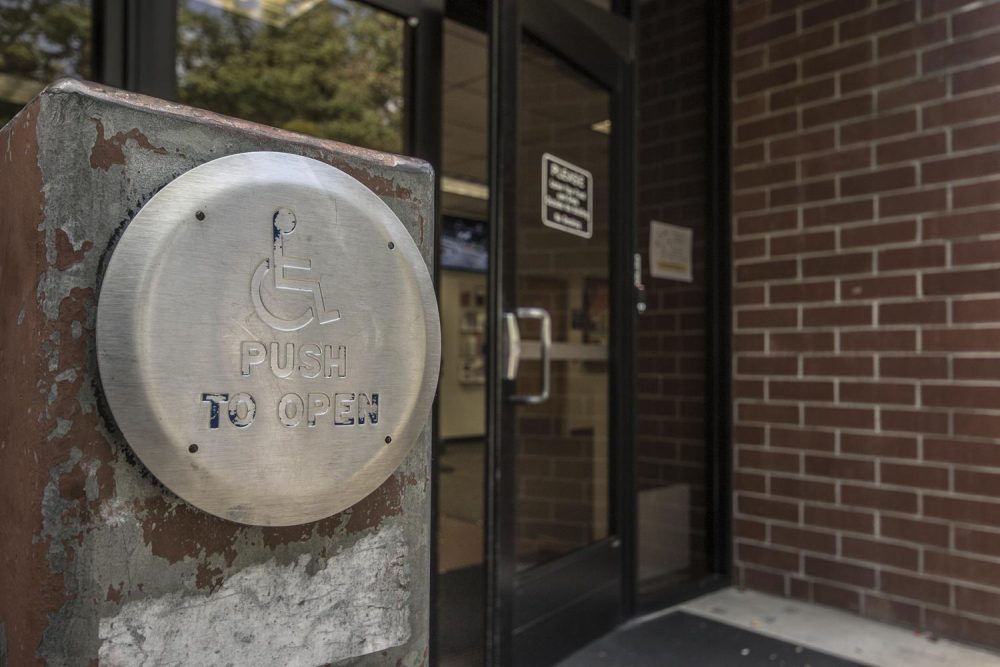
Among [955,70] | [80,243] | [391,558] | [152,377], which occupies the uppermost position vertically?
[955,70]

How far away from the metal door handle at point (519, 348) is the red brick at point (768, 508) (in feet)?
4.18

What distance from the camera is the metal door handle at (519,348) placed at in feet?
6.86

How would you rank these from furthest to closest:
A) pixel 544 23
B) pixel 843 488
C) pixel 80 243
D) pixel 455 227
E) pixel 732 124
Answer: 1. pixel 455 227
2. pixel 732 124
3. pixel 843 488
4. pixel 544 23
5. pixel 80 243

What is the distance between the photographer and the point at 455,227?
14.5 ft

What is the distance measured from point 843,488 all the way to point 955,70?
160 centimetres

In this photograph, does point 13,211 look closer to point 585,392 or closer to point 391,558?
point 391,558

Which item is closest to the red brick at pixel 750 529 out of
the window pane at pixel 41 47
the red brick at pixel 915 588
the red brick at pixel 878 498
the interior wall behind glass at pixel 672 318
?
the interior wall behind glass at pixel 672 318

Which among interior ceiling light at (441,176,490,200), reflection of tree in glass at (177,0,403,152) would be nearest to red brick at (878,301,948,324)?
interior ceiling light at (441,176,490,200)

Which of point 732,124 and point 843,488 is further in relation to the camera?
point 732,124

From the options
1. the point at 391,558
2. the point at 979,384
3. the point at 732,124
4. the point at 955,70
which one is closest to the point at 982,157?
the point at 955,70

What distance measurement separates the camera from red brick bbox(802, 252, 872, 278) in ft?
9.27

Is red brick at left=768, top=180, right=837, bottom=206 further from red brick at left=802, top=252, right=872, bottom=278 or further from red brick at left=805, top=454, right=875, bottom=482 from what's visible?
red brick at left=805, top=454, right=875, bottom=482

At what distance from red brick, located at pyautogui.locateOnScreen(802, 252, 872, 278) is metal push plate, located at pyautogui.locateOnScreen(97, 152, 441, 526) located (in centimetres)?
255

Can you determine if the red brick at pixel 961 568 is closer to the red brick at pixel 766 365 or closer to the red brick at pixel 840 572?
the red brick at pixel 840 572
